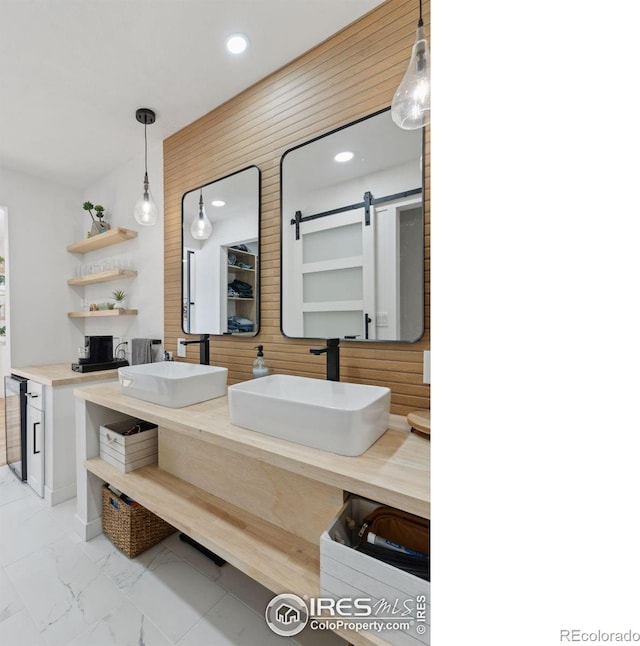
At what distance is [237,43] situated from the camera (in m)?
1.62

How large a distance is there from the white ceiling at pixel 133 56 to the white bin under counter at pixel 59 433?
1.78m

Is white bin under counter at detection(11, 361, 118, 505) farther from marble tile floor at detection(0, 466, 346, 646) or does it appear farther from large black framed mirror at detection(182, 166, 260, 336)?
large black framed mirror at detection(182, 166, 260, 336)

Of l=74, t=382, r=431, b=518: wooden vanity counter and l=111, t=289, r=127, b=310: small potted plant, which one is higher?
l=111, t=289, r=127, b=310: small potted plant

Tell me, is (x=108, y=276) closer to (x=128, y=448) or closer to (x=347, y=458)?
(x=128, y=448)

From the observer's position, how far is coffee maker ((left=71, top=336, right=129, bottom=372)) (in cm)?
235

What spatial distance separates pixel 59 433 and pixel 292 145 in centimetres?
234

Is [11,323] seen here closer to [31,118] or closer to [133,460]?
[31,118]

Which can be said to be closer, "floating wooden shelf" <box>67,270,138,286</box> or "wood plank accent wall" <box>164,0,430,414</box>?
"wood plank accent wall" <box>164,0,430,414</box>

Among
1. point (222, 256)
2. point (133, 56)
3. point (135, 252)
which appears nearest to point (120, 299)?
point (135, 252)

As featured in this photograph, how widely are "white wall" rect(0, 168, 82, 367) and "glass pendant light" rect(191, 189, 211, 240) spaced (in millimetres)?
2030

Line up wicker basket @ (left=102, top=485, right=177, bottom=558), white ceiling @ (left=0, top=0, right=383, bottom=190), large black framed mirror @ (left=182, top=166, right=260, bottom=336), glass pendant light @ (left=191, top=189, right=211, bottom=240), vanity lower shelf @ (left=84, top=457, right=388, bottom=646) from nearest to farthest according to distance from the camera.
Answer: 1. vanity lower shelf @ (left=84, top=457, right=388, bottom=646)
2. white ceiling @ (left=0, top=0, right=383, bottom=190)
3. wicker basket @ (left=102, top=485, right=177, bottom=558)
4. large black framed mirror @ (left=182, top=166, right=260, bottom=336)
5. glass pendant light @ (left=191, top=189, right=211, bottom=240)

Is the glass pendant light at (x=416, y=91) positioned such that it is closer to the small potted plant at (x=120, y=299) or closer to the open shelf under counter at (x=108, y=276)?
the open shelf under counter at (x=108, y=276)

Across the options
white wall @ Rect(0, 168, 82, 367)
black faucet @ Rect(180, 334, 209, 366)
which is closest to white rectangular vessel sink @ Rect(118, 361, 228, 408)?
black faucet @ Rect(180, 334, 209, 366)
